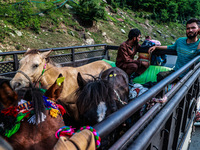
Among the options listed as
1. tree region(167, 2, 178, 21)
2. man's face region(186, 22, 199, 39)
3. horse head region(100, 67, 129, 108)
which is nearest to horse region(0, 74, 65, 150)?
horse head region(100, 67, 129, 108)

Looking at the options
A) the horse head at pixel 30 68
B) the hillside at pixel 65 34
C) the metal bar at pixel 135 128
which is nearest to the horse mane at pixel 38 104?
the metal bar at pixel 135 128

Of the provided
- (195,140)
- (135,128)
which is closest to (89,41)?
(195,140)

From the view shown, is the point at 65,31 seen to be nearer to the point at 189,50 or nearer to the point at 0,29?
the point at 0,29

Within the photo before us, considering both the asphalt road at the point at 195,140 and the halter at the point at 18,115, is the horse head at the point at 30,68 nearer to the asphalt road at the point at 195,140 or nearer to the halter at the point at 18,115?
the halter at the point at 18,115

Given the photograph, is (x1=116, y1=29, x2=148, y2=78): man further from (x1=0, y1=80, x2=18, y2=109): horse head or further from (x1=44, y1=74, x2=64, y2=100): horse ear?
(x1=0, y1=80, x2=18, y2=109): horse head

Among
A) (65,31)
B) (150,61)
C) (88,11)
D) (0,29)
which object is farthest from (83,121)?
(88,11)

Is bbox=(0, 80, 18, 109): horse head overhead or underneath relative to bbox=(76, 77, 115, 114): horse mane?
overhead

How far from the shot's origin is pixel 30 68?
2824 mm

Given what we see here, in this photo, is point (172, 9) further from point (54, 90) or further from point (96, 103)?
point (54, 90)

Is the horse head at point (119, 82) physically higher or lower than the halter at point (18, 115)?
lower

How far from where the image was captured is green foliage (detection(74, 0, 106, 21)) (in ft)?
36.6

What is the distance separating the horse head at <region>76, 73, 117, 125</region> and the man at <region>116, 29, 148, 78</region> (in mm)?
1843

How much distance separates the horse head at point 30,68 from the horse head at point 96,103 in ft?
4.25

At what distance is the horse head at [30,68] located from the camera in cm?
269
